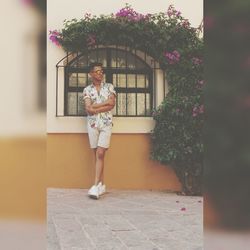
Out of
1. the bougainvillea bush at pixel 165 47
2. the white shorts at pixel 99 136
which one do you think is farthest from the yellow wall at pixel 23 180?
the bougainvillea bush at pixel 165 47

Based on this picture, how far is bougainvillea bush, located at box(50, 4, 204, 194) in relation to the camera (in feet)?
20.6

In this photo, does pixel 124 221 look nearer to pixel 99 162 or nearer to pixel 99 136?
pixel 99 162

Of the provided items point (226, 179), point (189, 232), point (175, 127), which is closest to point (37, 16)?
point (226, 179)

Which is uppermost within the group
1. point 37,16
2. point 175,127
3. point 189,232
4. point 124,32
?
point 124,32

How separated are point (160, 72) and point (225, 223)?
6.12 m

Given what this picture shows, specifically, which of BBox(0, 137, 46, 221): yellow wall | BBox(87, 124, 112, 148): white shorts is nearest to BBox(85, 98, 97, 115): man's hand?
Answer: BBox(87, 124, 112, 148): white shorts

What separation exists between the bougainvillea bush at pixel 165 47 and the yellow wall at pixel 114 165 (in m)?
0.29

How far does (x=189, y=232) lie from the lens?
3908 millimetres

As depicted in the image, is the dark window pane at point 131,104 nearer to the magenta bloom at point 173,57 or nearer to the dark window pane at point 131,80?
the dark window pane at point 131,80

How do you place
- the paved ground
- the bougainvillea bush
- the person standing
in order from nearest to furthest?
1. the paved ground
2. the person standing
3. the bougainvillea bush

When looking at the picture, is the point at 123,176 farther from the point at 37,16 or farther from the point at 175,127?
the point at 37,16

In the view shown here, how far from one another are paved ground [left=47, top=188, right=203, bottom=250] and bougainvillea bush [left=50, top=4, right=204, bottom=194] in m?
0.53

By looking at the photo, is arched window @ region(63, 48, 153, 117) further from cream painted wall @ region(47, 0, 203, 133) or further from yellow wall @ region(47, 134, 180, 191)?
yellow wall @ region(47, 134, 180, 191)

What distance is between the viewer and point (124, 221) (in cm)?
441
